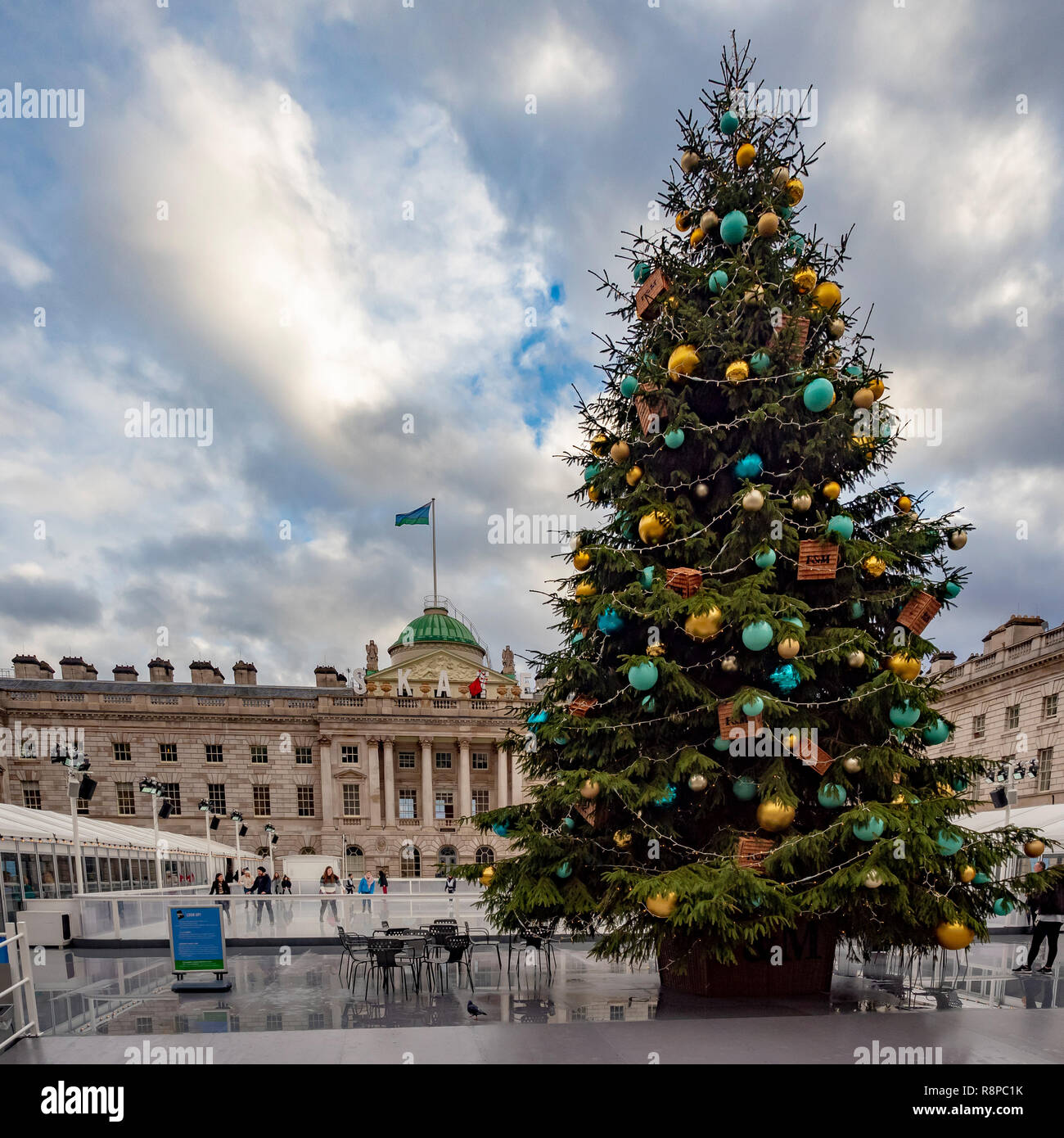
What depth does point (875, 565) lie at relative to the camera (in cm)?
983

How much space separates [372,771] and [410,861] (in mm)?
7675

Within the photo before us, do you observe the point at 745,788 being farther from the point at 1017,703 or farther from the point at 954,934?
the point at 1017,703

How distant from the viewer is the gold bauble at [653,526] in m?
10.1

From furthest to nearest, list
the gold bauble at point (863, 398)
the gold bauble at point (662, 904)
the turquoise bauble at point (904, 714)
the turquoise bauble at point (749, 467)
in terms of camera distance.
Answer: the turquoise bauble at point (749, 467)
the gold bauble at point (863, 398)
the turquoise bauble at point (904, 714)
the gold bauble at point (662, 904)

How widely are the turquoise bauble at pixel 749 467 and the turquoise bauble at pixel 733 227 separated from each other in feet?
9.65

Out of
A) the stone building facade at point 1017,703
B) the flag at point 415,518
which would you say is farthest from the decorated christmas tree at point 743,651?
the flag at point 415,518

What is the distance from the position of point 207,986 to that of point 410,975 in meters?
3.12

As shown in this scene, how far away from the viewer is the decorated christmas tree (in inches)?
348

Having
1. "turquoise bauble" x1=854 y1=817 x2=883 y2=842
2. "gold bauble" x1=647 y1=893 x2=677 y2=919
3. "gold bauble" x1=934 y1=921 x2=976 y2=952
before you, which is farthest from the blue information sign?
"gold bauble" x1=934 y1=921 x2=976 y2=952

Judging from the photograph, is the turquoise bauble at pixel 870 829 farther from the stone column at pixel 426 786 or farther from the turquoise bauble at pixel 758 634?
the stone column at pixel 426 786
